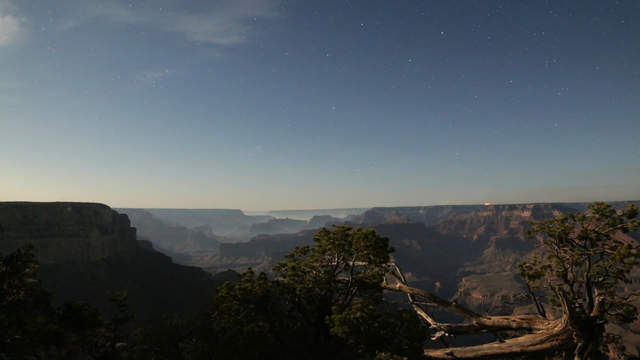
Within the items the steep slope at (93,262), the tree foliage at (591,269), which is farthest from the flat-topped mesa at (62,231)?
the tree foliage at (591,269)

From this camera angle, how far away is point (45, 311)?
14422 mm

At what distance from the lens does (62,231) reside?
79062mm

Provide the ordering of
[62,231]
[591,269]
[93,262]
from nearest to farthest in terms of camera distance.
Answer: [591,269] < [62,231] < [93,262]

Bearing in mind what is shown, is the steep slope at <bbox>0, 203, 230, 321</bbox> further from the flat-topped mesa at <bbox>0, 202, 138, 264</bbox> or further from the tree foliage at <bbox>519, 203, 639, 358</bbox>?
the tree foliage at <bbox>519, 203, 639, 358</bbox>

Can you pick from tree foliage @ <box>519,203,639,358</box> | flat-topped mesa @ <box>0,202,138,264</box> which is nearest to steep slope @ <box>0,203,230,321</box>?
flat-topped mesa @ <box>0,202,138,264</box>

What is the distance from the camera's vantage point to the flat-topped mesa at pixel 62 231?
238 ft

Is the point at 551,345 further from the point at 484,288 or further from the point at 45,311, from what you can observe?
the point at 484,288

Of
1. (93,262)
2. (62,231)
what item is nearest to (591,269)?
(93,262)

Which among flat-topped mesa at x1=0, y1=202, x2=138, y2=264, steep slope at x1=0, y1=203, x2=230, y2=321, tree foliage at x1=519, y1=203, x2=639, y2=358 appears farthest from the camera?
flat-topped mesa at x1=0, y1=202, x2=138, y2=264

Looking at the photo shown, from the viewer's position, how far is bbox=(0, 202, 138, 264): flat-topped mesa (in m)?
72.7

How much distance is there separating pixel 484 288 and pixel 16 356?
654 ft

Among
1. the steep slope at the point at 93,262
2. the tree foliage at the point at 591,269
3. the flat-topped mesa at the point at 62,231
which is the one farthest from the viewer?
the flat-topped mesa at the point at 62,231

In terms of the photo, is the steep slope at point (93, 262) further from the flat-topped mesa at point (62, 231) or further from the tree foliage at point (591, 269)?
the tree foliage at point (591, 269)

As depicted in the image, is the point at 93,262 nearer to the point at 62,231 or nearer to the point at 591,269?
the point at 62,231
